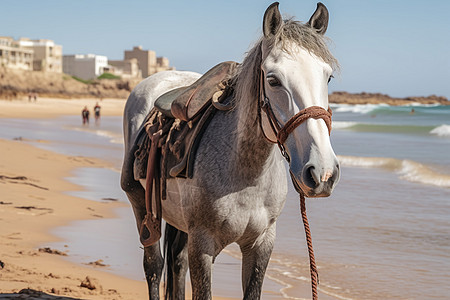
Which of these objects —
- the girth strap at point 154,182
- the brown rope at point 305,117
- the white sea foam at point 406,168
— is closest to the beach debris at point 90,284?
the girth strap at point 154,182

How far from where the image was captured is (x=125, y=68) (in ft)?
433

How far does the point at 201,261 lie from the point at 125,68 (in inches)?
5182

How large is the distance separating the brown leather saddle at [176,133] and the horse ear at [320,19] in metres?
0.63

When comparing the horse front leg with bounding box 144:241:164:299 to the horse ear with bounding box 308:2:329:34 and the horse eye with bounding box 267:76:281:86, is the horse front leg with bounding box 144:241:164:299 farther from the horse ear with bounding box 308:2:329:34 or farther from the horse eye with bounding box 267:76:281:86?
the horse ear with bounding box 308:2:329:34

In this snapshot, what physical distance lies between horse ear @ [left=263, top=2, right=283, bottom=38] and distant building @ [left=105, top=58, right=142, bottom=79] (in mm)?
123472

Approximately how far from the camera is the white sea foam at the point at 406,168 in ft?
43.8

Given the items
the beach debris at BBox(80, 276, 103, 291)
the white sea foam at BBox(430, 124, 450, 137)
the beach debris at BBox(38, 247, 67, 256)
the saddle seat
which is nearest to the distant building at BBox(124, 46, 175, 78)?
the white sea foam at BBox(430, 124, 450, 137)

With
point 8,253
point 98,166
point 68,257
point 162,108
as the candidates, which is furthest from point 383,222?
point 98,166

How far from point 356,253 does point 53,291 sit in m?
3.41

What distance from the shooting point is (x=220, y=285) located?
559 cm

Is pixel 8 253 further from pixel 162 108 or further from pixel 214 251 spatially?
pixel 214 251

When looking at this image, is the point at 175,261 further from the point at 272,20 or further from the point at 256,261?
the point at 272,20

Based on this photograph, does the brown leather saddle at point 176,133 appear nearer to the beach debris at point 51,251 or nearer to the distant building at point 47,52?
the beach debris at point 51,251

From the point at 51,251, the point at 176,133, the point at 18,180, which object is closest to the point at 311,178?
the point at 176,133
